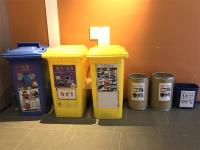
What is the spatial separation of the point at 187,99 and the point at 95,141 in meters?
1.38

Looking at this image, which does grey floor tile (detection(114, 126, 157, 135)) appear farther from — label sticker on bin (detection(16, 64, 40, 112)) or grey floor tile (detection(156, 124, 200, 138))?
label sticker on bin (detection(16, 64, 40, 112))

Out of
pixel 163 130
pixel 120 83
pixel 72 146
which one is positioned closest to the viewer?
pixel 72 146

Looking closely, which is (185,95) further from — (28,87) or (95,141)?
(28,87)

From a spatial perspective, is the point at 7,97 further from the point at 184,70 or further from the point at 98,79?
the point at 184,70

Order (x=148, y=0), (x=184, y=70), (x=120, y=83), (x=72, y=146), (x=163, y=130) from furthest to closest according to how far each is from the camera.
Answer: (x=184, y=70), (x=148, y=0), (x=120, y=83), (x=163, y=130), (x=72, y=146)

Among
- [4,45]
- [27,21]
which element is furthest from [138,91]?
[4,45]

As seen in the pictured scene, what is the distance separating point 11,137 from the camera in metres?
2.27

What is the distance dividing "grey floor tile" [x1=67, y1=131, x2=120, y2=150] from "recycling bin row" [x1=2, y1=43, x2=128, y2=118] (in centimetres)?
37

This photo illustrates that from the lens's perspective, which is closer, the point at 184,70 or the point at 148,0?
the point at 148,0

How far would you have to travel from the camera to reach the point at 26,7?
297 centimetres

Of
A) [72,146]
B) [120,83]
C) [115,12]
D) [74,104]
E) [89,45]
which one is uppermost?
[115,12]

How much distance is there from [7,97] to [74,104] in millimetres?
1085

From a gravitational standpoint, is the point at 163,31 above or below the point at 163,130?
above

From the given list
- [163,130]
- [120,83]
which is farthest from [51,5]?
[163,130]
